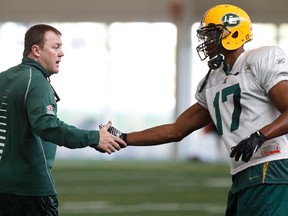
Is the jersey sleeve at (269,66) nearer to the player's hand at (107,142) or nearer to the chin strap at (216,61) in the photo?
the chin strap at (216,61)

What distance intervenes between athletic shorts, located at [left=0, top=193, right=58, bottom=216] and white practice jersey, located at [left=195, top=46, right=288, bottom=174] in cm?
117

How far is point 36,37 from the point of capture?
5941 mm

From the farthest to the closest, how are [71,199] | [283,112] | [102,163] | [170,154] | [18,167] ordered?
[170,154], [102,163], [71,199], [18,167], [283,112]

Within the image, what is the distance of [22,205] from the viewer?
5.86 metres

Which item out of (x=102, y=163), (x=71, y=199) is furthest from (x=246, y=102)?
(x=102, y=163)

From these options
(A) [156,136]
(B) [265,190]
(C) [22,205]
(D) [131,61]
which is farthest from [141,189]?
(D) [131,61]

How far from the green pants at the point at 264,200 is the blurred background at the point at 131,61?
13430mm

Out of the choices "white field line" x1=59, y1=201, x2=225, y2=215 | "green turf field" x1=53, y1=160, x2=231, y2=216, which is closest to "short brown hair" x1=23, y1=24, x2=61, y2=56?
"green turf field" x1=53, y1=160, x2=231, y2=216

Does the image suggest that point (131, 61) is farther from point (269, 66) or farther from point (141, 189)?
point (269, 66)

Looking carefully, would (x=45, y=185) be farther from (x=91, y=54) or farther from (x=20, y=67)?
(x=91, y=54)

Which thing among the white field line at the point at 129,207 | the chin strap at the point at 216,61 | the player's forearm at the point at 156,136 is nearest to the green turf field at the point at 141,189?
the white field line at the point at 129,207

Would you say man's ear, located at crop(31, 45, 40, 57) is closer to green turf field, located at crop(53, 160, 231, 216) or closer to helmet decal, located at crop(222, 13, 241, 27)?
helmet decal, located at crop(222, 13, 241, 27)

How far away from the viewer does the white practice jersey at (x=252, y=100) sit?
5.45m

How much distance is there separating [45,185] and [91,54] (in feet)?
59.7
